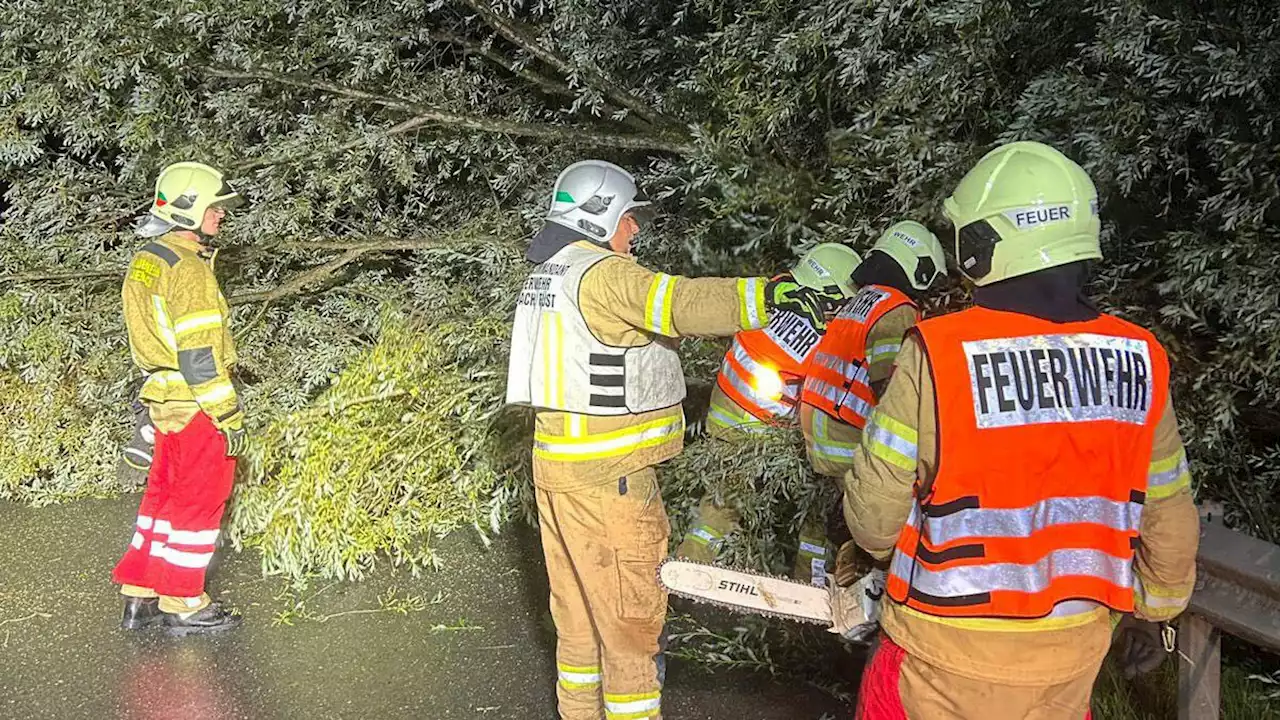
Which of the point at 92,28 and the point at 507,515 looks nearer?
the point at 507,515

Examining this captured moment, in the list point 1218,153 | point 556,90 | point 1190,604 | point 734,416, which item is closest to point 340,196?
point 556,90

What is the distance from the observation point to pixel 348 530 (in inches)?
213

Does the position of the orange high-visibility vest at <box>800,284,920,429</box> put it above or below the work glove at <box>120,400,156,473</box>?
above

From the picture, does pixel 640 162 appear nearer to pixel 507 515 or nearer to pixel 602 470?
pixel 507 515

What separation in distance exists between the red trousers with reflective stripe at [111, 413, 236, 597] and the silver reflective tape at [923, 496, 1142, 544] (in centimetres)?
367

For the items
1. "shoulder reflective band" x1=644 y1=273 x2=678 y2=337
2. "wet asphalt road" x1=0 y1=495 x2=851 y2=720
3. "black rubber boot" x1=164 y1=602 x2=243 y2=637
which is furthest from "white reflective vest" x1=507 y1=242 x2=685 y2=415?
"black rubber boot" x1=164 y1=602 x2=243 y2=637

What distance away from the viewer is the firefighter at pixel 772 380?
3.99m

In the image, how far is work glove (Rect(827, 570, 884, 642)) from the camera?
2.61 m

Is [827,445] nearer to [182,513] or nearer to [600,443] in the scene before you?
[600,443]

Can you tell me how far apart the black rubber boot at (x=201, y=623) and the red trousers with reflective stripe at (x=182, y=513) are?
11 cm

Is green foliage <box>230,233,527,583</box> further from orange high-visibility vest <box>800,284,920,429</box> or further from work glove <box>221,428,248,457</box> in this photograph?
orange high-visibility vest <box>800,284,920,429</box>

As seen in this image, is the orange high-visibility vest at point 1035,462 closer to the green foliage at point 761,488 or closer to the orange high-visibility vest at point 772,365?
the green foliage at point 761,488

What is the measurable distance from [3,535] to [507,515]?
2972 mm

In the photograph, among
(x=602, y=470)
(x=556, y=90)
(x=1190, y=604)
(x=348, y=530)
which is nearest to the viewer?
(x=1190, y=604)
